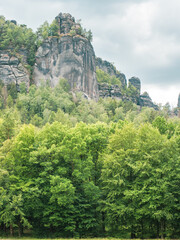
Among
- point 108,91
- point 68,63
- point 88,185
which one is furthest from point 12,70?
point 88,185

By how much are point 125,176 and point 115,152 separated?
2.75 meters

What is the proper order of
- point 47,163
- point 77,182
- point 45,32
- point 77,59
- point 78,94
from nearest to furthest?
point 47,163 → point 77,182 → point 78,94 → point 77,59 → point 45,32

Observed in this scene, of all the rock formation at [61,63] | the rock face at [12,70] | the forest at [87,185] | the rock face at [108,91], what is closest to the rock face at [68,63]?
the rock formation at [61,63]

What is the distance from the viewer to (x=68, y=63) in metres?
119

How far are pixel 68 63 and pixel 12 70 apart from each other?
24012mm

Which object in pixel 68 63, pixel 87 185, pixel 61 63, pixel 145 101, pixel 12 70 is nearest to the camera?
pixel 87 185

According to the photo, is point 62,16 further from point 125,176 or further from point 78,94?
point 125,176

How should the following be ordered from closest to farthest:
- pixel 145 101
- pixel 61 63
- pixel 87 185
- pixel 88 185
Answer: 1. pixel 88 185
2. pixel 87 185
3. pixel 61 63
4. pixel 145 101

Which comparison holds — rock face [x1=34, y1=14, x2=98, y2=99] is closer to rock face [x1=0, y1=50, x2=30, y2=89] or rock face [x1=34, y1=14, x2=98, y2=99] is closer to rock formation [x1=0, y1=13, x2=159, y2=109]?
rock formation [x1=0, y1=13, x2=159, y2=109]

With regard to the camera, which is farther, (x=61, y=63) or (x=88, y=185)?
(x=61, y=63)

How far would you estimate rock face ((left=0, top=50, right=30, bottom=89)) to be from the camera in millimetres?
112812

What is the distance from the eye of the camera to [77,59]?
120 meters

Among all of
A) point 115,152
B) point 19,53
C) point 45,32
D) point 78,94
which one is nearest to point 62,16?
point 45,32

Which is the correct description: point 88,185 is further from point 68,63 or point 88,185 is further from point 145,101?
point 145,101
